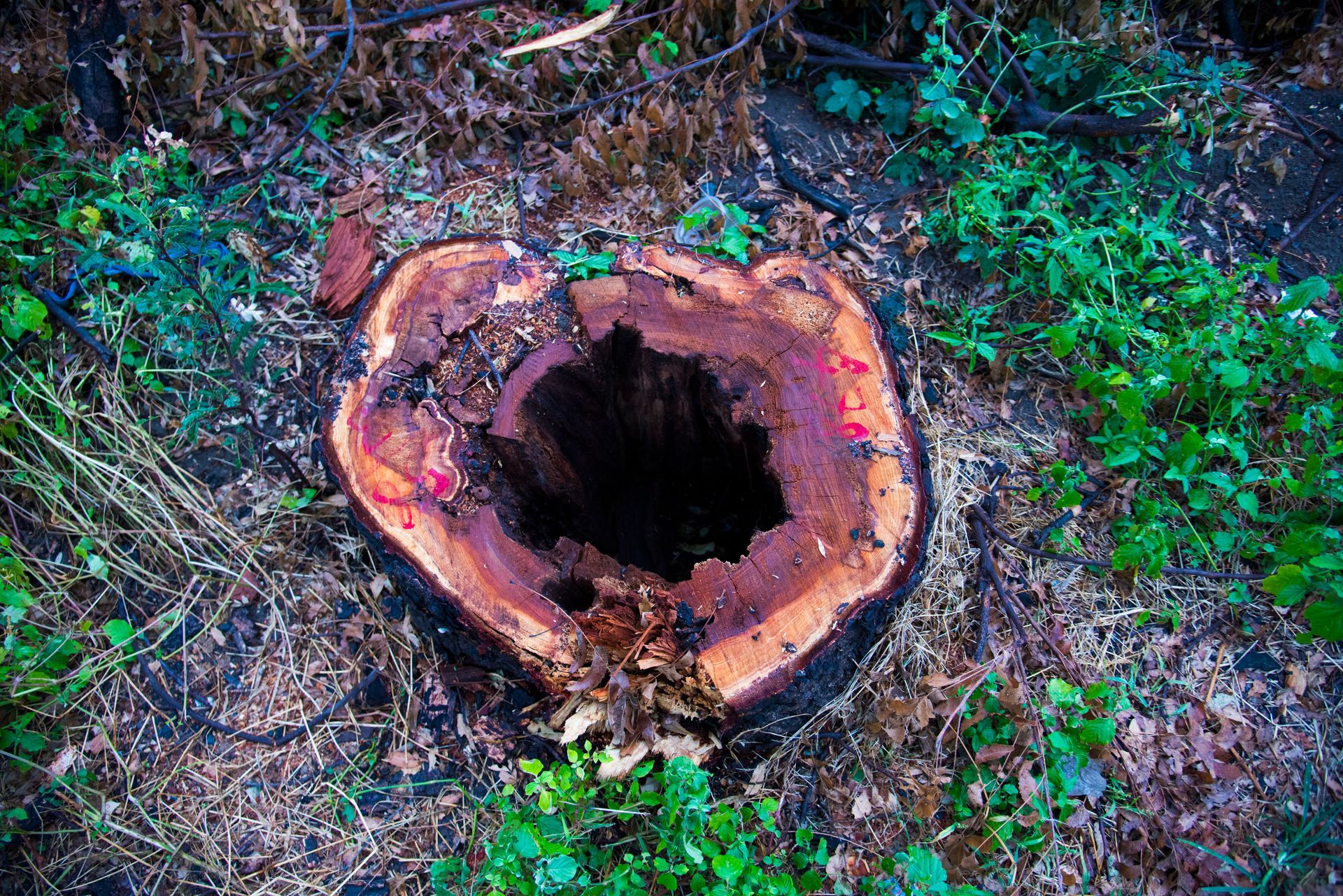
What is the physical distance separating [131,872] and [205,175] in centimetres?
235

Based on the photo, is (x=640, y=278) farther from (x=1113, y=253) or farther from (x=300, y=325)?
(x=1113, y=253)

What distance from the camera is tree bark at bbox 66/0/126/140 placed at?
268 centimetres

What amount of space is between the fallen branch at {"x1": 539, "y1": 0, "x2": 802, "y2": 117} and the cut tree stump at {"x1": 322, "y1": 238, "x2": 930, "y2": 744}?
3.15 ft

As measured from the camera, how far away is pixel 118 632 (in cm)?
231

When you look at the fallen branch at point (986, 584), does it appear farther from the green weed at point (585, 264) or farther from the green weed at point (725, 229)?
the green weed at point (585, 264)

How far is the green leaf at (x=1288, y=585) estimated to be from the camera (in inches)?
79.0

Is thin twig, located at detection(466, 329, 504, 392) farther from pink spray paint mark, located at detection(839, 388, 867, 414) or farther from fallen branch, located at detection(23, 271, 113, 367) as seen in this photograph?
fallen branch, located at detection(23, 271, 113, 367)

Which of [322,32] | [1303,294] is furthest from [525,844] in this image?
[322,32]

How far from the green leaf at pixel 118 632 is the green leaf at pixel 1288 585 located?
338 centimetres

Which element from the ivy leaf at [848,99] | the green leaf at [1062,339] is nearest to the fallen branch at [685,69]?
the ivy leaf at [848,99]

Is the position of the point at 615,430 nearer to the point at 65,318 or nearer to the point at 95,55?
the point at 65,318

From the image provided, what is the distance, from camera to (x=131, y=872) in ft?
6.95

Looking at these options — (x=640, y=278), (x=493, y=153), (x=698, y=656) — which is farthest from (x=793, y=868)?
(x=493, y=153)

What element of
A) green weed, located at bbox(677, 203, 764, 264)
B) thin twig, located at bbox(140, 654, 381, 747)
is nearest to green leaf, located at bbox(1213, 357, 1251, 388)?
green weed, located at bbox(677, 203, 764, 264)
